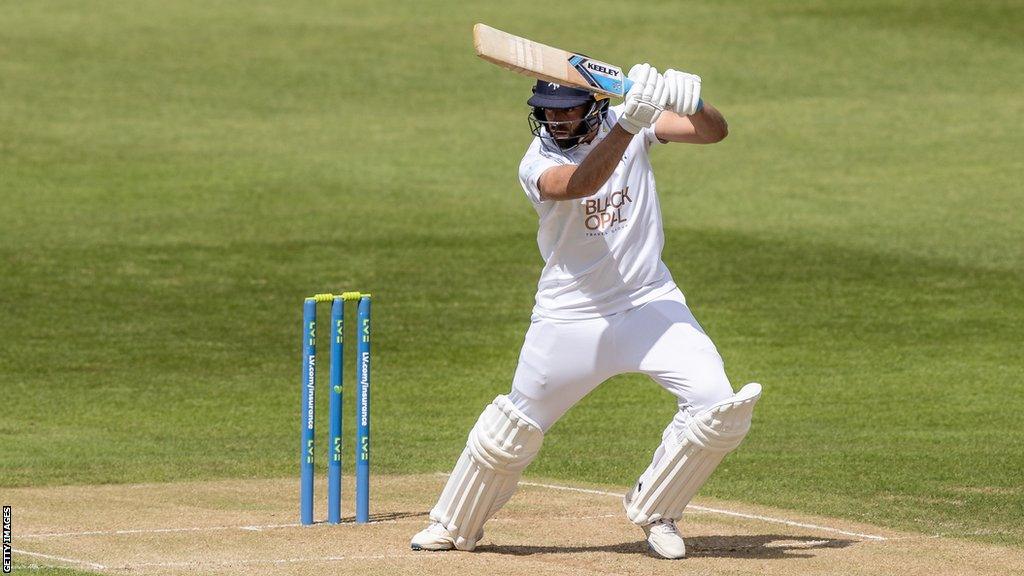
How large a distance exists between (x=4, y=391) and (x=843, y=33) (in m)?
20.3

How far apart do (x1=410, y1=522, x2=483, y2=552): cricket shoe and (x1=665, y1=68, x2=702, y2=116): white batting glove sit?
2097 millimetres

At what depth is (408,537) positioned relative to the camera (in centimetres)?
787

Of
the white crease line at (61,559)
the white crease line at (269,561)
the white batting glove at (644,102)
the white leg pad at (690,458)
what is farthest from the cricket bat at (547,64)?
the white crease line at (61,559)

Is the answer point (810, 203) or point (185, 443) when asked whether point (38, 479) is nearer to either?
point (185, 443)

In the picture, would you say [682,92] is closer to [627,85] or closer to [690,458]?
[627,85]

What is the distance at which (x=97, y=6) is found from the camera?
1276 inches

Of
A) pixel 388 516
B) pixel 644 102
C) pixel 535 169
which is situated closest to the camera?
pixel 644 102

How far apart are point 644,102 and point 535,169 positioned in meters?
0.63

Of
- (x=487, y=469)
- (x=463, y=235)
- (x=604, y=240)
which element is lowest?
(x=487, y=469)

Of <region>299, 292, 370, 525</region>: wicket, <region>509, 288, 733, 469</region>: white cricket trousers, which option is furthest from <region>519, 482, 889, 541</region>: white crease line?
<region>299, 292, 370, 525</region>: wicket

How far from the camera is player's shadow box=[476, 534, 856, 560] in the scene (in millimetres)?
7512

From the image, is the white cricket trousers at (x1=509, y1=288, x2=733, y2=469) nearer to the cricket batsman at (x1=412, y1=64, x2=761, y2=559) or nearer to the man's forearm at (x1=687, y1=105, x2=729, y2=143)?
the cricket batsman at (x1=412, y1=64, x2=761, y2=559)

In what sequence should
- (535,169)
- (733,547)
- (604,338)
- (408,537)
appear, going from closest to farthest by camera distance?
(535,169), (604,338), (733,547), (408,537)

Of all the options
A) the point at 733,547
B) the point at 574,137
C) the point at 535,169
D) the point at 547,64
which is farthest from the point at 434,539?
the point at 547,64
